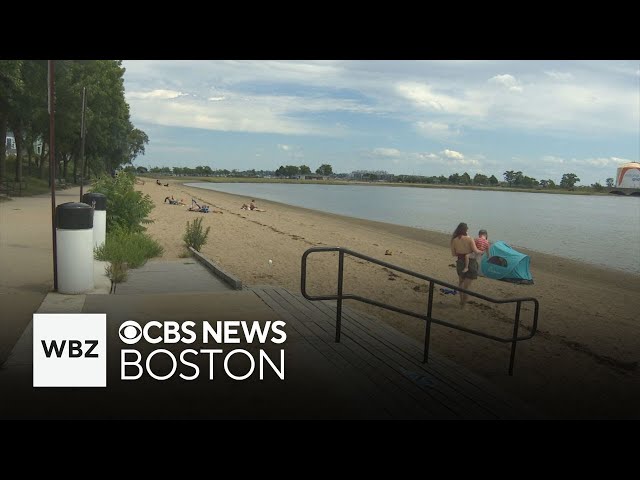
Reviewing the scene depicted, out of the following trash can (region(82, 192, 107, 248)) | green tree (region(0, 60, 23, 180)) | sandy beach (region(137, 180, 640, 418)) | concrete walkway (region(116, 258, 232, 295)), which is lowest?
sandy beach (region(137, 180, 640, 418))

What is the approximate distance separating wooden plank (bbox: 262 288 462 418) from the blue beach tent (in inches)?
389

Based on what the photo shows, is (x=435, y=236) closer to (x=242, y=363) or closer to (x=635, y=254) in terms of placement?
(x=635, y=254)

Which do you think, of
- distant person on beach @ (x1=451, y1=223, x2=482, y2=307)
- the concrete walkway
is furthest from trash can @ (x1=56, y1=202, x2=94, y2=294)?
distant person on beach @ (x1=451, y1=223, x2=482, y2=307)

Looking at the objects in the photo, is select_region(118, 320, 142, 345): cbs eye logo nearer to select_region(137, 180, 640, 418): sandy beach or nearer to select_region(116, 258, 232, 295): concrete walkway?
select_region(116, 258, 232, 295): concrete walkway

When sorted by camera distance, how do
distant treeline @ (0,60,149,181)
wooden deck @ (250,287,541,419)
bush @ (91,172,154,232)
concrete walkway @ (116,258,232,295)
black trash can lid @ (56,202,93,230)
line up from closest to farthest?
wooden deck @ (250,287,541,419) → black trash can lid @ (56,202,93,230) → concrete walkway @ (116,258,232,295) → bush @ (91,172,154,232) → distant treeline @ (0,60,149,181)

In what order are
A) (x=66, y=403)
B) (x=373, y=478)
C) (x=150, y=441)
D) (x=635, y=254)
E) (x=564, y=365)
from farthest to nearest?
(x=635, y=254) < (x=564, y=365) < (x=66, y=403) < (x=150, y=441) < (x=373, y=478)

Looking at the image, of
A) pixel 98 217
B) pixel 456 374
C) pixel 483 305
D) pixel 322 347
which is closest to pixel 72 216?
pixel 98 217

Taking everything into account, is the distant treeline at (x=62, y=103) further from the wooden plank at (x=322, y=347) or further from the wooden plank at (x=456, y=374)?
the wooden plank at (x=456, y=374)

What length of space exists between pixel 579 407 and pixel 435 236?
89.0 feet

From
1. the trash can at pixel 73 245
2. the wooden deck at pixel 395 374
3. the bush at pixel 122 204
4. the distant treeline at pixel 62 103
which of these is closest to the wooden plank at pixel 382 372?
the wooden deck at pixel 395 374

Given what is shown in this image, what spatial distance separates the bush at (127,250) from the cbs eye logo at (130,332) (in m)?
3.92

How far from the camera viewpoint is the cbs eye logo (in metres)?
5.50
